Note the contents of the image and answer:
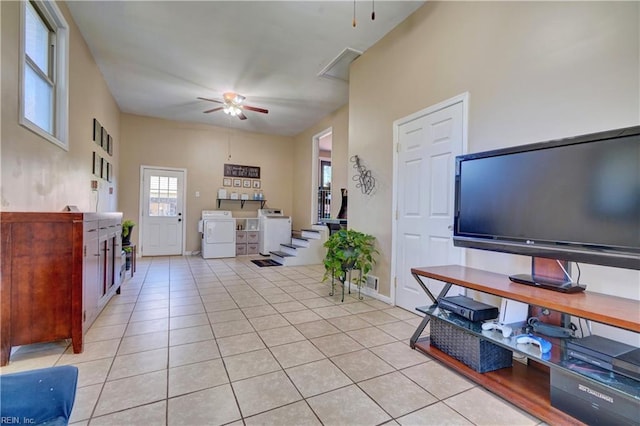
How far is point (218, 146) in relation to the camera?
7207mm

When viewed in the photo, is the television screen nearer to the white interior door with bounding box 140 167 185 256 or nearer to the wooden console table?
the wooden console table

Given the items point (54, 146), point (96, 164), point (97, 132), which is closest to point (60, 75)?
point (54, 146)

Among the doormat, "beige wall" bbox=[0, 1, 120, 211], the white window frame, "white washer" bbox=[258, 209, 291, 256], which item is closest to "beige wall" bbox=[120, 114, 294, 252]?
"white washer" bbox=[258, 209, 291, 256]

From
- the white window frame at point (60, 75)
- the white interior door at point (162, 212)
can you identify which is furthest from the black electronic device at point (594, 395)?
the white interior door at point (162, 212)

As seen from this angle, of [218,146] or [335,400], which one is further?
[218,146]

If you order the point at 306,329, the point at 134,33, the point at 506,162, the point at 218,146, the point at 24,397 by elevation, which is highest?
the point at 134,33

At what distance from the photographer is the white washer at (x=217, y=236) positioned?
6.40 metres

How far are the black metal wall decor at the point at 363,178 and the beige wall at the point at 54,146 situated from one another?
3324 millimetres

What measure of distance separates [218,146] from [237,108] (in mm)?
2503

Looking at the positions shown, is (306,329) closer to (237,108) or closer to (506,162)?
(506,162)

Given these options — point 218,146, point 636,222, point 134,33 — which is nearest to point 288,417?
point 636,222

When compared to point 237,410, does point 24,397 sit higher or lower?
higher

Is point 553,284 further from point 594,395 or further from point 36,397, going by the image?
point 36,397

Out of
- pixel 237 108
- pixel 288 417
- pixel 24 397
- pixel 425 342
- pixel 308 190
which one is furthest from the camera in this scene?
pixel 308 190
